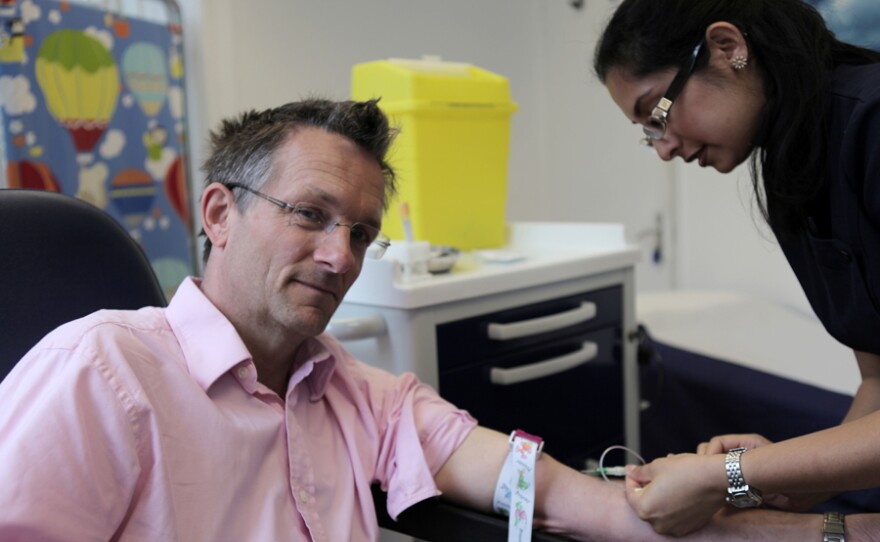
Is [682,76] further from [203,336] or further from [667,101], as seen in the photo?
[203,336]

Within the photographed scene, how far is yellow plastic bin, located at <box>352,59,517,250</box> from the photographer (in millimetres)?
1756

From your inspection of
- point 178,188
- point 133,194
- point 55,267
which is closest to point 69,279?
point 55,267

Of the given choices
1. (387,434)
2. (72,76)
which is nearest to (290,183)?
(387,434)

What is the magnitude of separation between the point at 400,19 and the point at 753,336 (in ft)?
5.24

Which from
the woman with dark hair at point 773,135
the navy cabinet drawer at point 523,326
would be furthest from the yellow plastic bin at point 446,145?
the woman with dark hair at point 773,135

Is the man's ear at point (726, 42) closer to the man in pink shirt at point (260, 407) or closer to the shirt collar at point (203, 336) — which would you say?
the man in pink shirt at point (260, 407)

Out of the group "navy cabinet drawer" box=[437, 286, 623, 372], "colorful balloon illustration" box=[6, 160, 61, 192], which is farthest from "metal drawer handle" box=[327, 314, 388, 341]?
"colorful balloon illustration" box=[6, 160, 61, 192]

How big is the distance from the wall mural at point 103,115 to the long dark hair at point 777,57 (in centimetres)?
137

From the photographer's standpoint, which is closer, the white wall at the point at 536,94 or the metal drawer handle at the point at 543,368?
the metal drawer handle at the point at 543,368

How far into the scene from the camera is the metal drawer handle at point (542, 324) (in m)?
1.51

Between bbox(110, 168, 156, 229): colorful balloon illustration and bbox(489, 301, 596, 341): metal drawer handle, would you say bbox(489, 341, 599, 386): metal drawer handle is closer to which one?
bbox(489, 301, 596, 341): metal drawer handle

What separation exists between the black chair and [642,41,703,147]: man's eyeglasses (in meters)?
0.56

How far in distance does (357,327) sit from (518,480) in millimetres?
447

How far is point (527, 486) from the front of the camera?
1.12m
